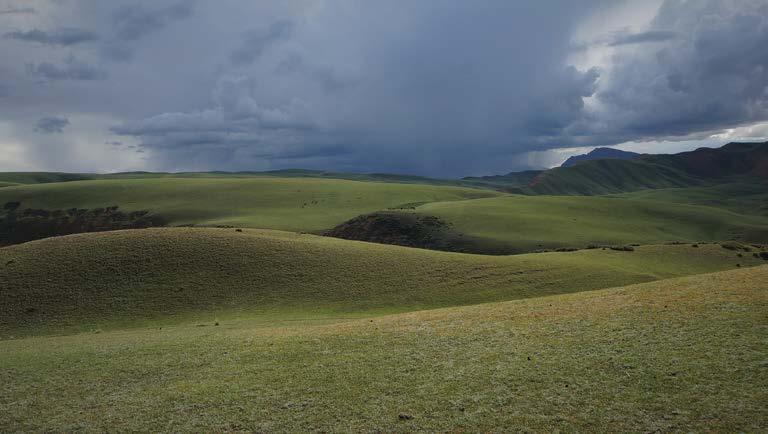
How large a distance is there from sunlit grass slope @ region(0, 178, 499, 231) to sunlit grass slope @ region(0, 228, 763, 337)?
49.8m

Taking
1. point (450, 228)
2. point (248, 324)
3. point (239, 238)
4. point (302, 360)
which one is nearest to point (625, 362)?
point (302, 360)

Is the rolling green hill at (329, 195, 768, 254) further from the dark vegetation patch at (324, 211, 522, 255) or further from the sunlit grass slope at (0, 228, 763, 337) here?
the sunlit grass slope at (0, 228, 763, 337)

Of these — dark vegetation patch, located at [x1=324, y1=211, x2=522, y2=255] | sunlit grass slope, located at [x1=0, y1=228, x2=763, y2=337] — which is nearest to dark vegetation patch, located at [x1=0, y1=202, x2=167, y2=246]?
dark vegetation patch, located at [x1=324, y1=211, x2=522, y2=255]

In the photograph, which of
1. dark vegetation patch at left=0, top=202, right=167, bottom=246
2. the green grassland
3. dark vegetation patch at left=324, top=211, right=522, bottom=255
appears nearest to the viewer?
dark vegetation patch at left=324, top=211, right=522, bottom=255

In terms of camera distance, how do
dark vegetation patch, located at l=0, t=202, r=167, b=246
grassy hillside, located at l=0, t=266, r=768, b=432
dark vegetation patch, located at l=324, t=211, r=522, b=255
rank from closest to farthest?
grassy hillside, located at l=0, t=266, r=768, b=432 → dark vegetation patch, located at l=324, t=211, r=522, b=255 → dark vegetation patch, located at l=0, t=202, r=167, b=246

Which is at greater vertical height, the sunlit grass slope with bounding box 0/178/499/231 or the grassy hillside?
the sunlit grass slope with bounding box 0/178/499/231

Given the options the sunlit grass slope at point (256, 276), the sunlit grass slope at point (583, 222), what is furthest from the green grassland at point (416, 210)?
the sunlit grass slope at point (256, 276)

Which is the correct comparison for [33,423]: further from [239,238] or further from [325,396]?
[239,238]

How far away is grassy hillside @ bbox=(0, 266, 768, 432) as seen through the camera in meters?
16.3

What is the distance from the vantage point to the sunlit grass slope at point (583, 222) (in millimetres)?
93000

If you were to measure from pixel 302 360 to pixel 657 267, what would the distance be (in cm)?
4563

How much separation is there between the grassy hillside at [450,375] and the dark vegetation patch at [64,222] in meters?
103

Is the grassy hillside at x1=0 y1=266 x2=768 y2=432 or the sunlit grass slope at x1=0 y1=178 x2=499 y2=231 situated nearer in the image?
the grassy hillside at x1=0 y1=266 x2=768 y2=432

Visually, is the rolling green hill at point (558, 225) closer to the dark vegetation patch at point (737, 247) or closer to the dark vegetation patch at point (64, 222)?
the dark vegetation patch at point (737, 247)
